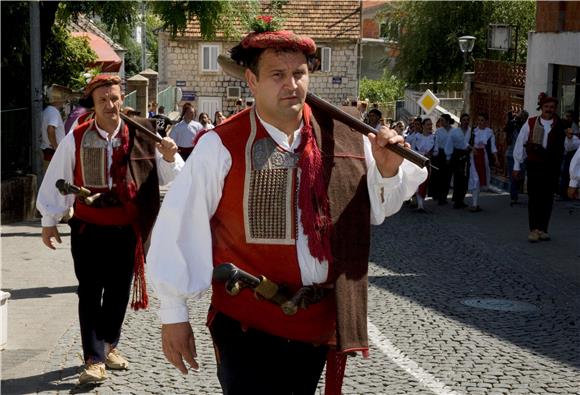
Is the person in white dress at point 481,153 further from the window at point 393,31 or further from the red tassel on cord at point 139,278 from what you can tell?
the window at point 393,31

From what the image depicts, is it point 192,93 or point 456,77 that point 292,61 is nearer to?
point 456,77

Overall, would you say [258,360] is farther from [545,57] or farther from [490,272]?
[545,57]

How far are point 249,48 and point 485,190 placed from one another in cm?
1960

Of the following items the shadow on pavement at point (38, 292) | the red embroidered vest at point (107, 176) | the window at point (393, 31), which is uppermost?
the window at point (393, 31)

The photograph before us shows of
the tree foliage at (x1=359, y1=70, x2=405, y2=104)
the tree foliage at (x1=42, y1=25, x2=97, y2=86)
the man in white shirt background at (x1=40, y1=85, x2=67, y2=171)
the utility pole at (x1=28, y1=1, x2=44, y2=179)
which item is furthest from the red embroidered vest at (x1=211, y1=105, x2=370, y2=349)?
the tree foliage at (x1=359, y1=70, x2=405, y2=104)

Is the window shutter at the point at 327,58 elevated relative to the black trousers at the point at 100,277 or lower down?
elevated

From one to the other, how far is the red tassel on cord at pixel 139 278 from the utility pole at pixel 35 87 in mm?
9801

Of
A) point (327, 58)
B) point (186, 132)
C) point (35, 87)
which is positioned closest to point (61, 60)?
point (186, 132)

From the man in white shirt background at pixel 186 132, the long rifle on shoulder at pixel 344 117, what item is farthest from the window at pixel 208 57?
the long rifle on shoulder at pixel 344 117

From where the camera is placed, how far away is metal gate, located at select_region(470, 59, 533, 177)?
2595 centimetres

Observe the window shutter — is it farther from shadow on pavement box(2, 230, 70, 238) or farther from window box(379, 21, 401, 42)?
shadow on pavement box(2, 230, 70, 238)

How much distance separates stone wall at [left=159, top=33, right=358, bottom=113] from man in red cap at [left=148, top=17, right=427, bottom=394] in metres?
49.5

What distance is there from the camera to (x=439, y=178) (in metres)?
20.2

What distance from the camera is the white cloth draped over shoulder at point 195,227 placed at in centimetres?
411
